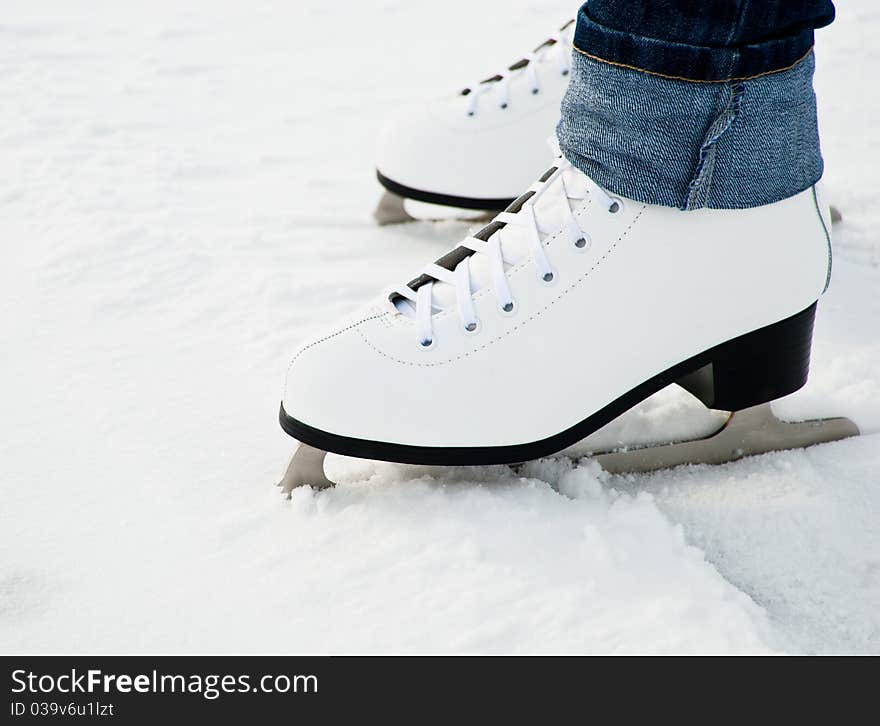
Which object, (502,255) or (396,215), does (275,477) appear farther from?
(396,215)

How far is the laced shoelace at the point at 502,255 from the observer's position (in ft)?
2.90

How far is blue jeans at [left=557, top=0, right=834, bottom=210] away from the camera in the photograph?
0.80 metres

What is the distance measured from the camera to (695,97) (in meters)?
0.82

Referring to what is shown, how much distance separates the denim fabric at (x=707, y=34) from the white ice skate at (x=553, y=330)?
0.12m

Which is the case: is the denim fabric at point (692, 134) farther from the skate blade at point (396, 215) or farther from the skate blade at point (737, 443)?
the skate blade at point (396, 215)

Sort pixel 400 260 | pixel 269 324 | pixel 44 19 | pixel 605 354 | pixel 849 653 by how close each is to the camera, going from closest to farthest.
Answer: pixel 849 653, pixel 605 354, pixel 269 324, pixel 400 260, pixel 44 19

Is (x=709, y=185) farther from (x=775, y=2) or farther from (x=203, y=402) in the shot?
(x=203, y=402)

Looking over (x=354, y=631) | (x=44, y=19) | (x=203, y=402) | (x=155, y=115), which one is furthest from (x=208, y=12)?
(x=354, y=631)

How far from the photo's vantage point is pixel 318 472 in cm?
93

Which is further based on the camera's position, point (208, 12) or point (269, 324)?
point (208, 12)

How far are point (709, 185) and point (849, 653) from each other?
0.39 meters

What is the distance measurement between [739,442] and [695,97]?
350 mm

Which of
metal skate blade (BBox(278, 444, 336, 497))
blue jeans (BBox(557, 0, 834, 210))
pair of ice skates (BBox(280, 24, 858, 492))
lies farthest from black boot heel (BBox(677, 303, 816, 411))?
metal skate blade (BBox(278, 444, 336, 497))

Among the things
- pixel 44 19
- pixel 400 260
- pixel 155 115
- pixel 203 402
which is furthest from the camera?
pixel 44 19
